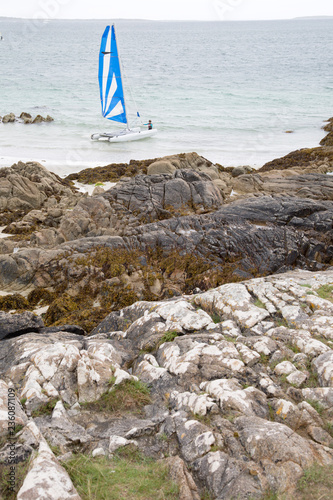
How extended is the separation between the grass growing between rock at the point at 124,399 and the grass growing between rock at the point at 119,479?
104 centimetres

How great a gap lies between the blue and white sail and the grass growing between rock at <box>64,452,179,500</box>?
3230cm

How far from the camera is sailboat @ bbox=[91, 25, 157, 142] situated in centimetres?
3100

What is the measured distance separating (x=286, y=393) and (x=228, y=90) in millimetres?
59755

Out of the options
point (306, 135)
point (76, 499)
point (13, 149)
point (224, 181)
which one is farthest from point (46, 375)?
point (306, 135)

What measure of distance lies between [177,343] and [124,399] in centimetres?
146

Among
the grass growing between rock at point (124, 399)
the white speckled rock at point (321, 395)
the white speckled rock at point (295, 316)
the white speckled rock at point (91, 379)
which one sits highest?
the white speckled rock at point (321, 395)

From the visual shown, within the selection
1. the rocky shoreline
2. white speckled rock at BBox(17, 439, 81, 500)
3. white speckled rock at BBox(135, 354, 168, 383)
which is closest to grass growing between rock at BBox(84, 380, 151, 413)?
the rocky shoreline

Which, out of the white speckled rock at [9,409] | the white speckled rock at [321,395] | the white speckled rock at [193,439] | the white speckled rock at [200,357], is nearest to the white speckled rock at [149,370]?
the white speckled rock at [200,357]

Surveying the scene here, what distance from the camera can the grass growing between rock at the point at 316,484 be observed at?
3.91 meters

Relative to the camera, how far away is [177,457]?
4.49m

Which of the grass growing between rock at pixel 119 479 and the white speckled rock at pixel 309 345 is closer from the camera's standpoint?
the grass growing between rock at pixel 119 479

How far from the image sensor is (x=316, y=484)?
13.2 feet

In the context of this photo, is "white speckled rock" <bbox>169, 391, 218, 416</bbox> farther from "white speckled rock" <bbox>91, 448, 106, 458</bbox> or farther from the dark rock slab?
the dark rock slab

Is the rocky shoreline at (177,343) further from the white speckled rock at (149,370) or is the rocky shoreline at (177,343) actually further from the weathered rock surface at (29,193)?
the weathered rock surface at (29,193)
